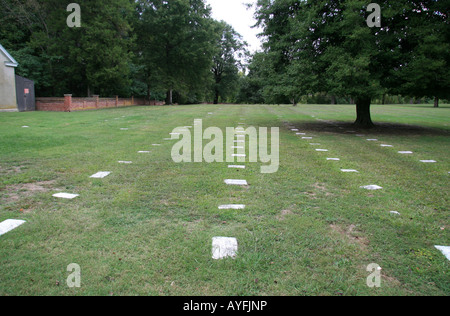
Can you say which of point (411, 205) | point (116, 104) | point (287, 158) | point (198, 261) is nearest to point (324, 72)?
point (287, 158)

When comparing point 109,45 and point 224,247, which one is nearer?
point 224,247

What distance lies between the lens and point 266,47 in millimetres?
12250

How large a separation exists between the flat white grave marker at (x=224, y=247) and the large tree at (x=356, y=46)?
741cm

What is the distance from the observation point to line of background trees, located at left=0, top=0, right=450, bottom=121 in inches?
340

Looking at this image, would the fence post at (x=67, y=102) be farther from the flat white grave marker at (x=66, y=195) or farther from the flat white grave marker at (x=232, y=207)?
the flat white grave marker at (x=232, y=207)

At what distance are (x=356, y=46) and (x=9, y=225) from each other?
9.83 metres

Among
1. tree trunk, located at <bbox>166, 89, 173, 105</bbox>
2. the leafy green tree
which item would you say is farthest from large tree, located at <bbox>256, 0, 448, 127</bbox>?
the leafy green tree

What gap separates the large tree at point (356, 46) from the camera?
8.46m

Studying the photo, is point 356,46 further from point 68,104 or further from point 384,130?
point 68,104

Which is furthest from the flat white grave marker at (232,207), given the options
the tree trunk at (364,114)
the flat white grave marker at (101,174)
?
the tree trunk at (364,114)

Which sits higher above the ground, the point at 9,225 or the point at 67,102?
the point at 67,102

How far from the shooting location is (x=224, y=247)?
2.44 metres

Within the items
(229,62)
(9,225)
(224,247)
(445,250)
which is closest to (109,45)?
(9,225)

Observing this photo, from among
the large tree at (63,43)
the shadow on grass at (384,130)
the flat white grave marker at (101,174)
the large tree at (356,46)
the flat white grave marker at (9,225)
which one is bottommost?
the flat white grave marker at (9,225)
